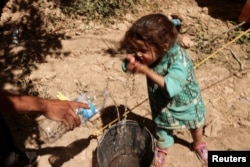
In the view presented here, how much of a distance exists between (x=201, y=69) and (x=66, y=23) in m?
1.66

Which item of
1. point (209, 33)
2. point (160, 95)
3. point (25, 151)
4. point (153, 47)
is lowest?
point (25, 151)

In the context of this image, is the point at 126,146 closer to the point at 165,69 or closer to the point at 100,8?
the point at 165,69

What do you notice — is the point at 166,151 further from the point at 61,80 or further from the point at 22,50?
the point at 22,50

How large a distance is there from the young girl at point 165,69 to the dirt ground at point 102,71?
0.61 metres

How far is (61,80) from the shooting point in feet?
12.5

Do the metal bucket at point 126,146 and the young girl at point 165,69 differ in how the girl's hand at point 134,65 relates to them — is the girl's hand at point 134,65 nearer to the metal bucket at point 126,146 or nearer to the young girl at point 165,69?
the young girl at point 165,69

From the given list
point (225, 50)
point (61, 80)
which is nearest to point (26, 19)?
point (61, 80)

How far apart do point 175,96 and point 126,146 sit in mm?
671

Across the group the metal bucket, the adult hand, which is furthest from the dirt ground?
the adult hand

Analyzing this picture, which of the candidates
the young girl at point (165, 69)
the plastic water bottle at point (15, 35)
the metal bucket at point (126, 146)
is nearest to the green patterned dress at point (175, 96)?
the young girl at point (165, 69)

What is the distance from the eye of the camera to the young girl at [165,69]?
2.27 m

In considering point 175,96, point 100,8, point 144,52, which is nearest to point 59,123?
point 175,96

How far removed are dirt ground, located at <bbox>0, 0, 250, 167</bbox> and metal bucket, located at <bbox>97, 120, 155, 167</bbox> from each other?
0.29 meters

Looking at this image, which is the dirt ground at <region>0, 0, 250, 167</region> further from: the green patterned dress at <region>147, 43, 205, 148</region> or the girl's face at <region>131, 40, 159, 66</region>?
the girl's face at <region>131, 40, 159, 66</region>
